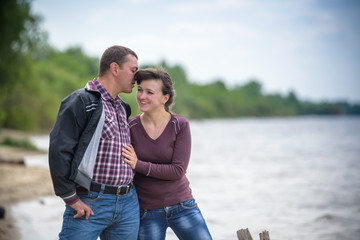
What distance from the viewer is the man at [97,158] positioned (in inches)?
117

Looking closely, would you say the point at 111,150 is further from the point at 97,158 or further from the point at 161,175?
the point at 161,175

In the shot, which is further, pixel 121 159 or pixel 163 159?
pixel 163 159

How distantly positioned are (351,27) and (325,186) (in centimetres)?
15750

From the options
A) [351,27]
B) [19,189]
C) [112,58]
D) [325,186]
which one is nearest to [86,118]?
[112,58]

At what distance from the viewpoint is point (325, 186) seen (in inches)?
705

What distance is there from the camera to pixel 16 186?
11.8m

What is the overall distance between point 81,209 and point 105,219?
0.85 ft

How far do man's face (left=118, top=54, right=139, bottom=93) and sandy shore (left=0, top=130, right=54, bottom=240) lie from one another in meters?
5.16

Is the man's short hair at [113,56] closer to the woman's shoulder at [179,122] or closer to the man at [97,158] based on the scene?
the man at [97,158]

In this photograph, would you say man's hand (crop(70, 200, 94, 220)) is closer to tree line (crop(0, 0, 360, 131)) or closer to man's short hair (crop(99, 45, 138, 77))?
man's short hair (crop(99, 45, 138, 77))

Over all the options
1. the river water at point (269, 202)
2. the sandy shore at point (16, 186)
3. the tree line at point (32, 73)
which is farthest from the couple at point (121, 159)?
the river water at point (269, 202)

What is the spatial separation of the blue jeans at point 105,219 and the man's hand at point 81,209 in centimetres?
5

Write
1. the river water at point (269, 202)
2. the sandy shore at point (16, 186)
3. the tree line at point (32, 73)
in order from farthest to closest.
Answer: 1. the tree line at point (32, 73)
2. the river water at point (269, 202)
3. the sandy shore at point (16, 186)

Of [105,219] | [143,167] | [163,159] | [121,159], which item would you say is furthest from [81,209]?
[163,159]
